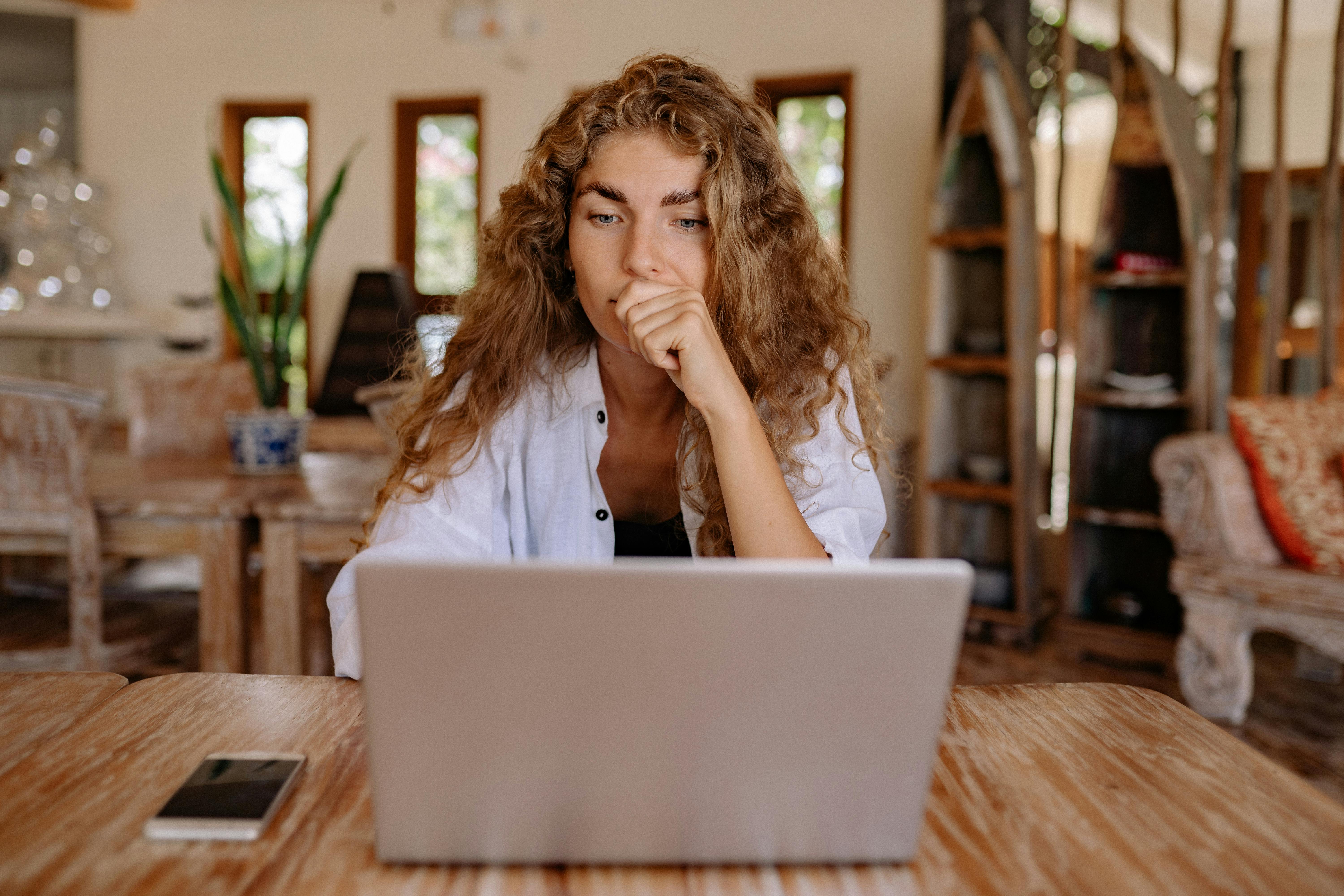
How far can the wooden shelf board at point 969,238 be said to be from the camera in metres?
3.40

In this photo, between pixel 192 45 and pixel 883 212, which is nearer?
pixel 883 212

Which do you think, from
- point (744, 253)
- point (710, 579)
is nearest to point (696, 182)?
point (744, 253)

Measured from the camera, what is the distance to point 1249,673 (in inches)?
→ 102

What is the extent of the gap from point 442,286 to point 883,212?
7.50 feet

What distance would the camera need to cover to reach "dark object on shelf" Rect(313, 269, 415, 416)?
479cm

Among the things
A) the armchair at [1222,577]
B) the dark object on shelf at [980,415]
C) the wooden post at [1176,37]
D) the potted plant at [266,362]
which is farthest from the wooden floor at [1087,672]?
the wooden post at [1176,37]

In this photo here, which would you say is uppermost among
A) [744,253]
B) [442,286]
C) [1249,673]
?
[442,286]

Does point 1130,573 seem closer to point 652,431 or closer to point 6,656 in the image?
point 652,431

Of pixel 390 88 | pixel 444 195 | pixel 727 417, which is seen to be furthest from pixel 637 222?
pixel 390 88

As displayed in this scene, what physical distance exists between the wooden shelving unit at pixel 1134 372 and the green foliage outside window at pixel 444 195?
9.96ft

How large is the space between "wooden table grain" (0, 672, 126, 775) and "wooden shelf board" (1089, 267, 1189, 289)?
3.05 metres

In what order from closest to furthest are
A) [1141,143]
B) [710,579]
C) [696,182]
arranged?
[710,579] → [696,182] → [1141,143]

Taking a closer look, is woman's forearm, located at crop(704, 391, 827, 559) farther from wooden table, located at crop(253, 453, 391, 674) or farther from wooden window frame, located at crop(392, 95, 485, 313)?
wooden window frame, located at crop(392, 95, 485, 313)

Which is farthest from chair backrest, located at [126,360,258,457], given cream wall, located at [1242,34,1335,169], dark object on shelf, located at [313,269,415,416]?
cream wall, located at [1242,34,1335,169]
